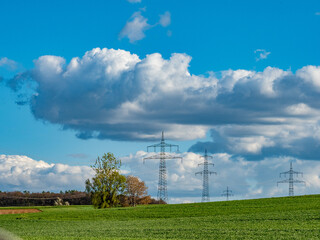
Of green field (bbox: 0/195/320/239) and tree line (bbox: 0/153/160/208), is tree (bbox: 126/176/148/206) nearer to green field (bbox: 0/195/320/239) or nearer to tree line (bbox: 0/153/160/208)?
tree line (bbox: 0/153/160/208)

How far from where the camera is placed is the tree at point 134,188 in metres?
90.4

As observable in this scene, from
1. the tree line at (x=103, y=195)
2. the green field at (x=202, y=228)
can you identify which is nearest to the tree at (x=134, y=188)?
the tree line at (x=103, y=195)

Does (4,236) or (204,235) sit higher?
(4,236)

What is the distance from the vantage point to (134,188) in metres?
90.9

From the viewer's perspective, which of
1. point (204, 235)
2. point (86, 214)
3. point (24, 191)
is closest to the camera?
point (204, 235)

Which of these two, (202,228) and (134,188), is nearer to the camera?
(202,228)

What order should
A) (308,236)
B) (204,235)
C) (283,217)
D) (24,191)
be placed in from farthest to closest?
(24,191), (283,217), (204,235), (308,236)

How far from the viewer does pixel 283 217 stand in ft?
140

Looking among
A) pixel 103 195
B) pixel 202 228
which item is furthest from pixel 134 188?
pixel 202 228

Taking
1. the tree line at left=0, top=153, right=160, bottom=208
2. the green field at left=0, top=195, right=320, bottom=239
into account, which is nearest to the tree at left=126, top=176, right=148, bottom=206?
the tree line at left=0, top=153, right=160, bottom=208

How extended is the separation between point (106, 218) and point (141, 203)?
117 ft

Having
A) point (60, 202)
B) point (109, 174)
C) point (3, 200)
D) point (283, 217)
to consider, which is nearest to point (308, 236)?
point (283, 217)

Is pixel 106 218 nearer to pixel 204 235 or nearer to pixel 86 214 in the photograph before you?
pixel 86 214

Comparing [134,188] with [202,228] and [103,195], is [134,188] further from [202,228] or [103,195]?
[202,228]
